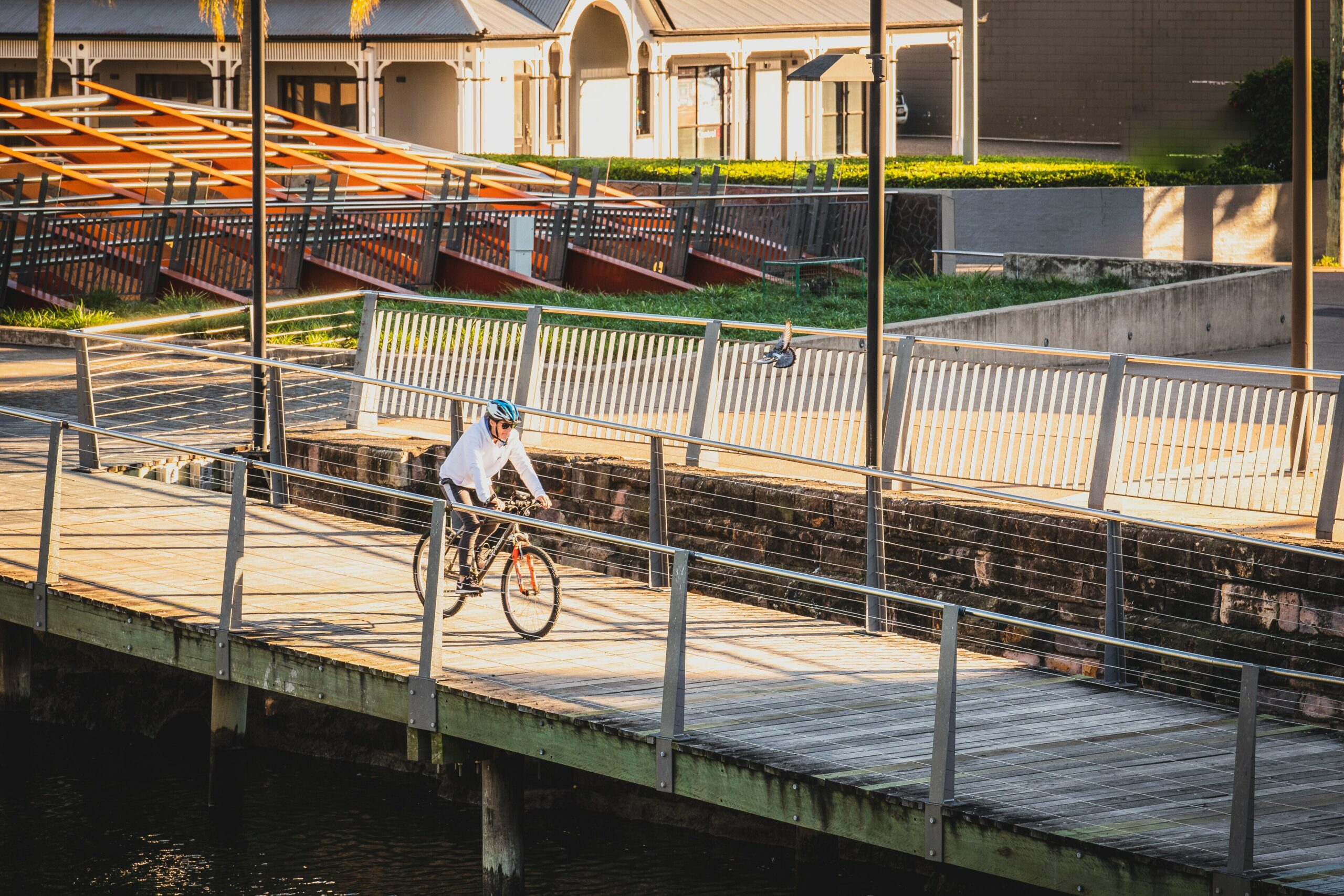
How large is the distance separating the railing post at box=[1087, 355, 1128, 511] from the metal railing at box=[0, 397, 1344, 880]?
100 cm

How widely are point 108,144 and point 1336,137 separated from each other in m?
20.5

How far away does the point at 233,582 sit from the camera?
10656 millimetres

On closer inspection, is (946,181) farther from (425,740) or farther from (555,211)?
(425,740)

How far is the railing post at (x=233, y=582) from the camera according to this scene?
1056 centimetres

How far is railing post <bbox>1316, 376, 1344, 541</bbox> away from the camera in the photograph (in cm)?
1123

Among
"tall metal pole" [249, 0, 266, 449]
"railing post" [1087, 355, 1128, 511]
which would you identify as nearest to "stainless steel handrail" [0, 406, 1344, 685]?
"railing post" [1087, 355, 1128, 511]

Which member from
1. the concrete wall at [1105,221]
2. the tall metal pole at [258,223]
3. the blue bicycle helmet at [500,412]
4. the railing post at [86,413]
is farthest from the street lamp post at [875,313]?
the concrete wall at [1105,221]

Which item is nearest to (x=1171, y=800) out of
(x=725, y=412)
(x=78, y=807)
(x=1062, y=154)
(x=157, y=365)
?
(x=725, y=412)

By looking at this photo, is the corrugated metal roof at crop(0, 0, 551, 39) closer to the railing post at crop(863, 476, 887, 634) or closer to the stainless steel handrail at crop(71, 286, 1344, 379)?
the stainless steel handrail at crop(71, 286, 1344, 379)

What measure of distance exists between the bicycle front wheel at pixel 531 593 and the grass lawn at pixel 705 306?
9.40 metres

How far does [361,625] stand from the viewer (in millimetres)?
10758

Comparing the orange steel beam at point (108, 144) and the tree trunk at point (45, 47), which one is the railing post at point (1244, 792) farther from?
the tree trunk at point (45, 47)

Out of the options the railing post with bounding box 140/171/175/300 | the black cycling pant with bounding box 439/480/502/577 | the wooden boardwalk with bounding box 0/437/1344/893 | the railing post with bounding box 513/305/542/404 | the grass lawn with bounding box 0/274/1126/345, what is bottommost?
the wooden boardwalk with bounding box 0/437/1344/893

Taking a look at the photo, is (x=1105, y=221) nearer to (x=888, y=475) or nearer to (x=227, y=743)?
(x=888, y=475)
